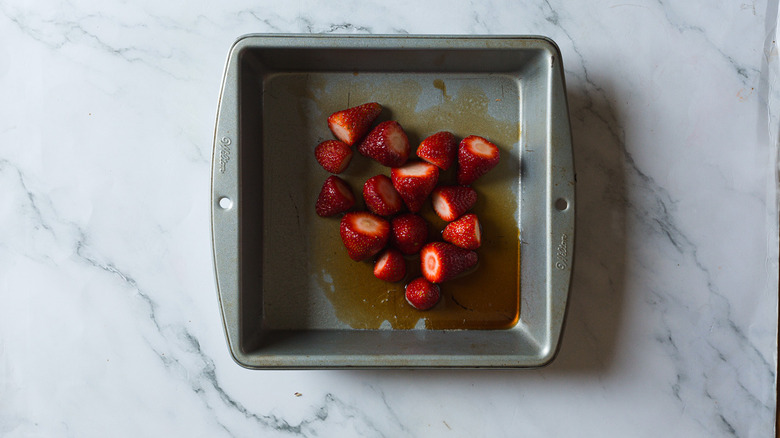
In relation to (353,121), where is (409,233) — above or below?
below

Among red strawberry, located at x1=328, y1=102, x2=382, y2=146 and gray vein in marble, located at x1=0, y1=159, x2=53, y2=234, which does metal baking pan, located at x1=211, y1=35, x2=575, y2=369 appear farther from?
gray vein in marble, located at x1=0, y1=159, x2=53, y2=234

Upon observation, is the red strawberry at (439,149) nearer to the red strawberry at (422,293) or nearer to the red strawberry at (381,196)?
the red strawberry at (381,196)

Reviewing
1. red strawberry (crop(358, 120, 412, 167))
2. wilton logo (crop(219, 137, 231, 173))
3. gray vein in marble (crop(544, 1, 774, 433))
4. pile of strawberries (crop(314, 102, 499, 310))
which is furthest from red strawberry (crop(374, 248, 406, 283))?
gray vein in marble (crop(544, 1, 774, 433))

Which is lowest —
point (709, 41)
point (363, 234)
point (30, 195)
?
point (30, 195)

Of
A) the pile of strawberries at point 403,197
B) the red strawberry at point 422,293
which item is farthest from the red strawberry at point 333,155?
the red strawberry at point 422,293

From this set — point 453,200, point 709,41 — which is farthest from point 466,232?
point 709,41

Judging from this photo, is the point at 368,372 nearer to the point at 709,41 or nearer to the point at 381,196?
the point at 381,196

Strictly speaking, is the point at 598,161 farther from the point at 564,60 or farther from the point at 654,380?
the point at 654,380
